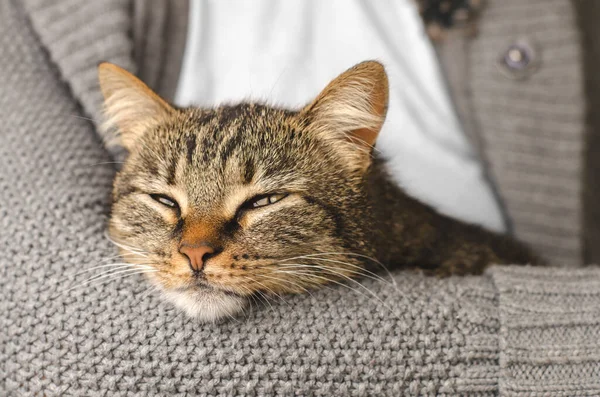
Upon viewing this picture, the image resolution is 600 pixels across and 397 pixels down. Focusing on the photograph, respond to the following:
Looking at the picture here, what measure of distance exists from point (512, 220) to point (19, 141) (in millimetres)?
1326

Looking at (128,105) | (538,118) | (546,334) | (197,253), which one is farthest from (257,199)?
(538,118)

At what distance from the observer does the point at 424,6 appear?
1642 millimetres

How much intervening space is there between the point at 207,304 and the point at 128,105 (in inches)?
20.8

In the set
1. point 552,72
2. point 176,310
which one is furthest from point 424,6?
point 176,310

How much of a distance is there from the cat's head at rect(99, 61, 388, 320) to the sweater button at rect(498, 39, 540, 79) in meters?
0.69

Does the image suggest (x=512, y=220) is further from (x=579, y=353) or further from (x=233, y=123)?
(x=233, y=123)

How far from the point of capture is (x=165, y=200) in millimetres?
1074

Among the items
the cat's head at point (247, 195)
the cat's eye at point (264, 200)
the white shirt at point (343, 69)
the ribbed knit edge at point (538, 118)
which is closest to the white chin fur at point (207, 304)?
the cat's head at point (247, 195)

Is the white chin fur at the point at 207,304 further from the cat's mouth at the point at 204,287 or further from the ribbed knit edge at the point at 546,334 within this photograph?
the ribbed knit edge at the point at 546,334

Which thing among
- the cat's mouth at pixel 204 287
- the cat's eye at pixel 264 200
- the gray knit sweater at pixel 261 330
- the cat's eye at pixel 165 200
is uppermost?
the cat's eye at pixel 264 200

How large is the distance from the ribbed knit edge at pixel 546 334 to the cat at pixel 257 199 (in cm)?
17

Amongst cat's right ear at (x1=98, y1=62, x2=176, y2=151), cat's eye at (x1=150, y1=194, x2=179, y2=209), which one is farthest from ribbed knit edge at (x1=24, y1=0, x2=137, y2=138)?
cat's eye at (x1=150, y1=194, x2=179, y2=209)

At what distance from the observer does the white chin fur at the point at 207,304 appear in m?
0.93

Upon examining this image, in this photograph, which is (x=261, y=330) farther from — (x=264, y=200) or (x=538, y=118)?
(x=538, y=118)
